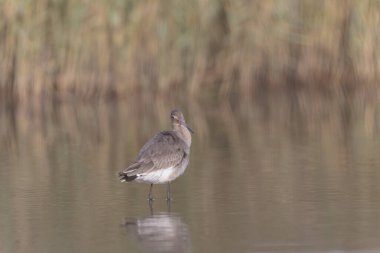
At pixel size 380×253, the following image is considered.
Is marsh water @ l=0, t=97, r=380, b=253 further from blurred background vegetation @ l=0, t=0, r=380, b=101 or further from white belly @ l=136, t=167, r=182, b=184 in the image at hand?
blurred background vegetation @ l=0, t=0, r=380, b=101

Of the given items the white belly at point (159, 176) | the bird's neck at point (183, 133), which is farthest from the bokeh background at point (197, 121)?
the bird's neck at point (183, 133)

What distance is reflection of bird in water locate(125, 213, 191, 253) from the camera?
7.66 m

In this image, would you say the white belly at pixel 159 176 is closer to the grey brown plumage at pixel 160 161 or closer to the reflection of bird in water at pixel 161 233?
the grey brown plumage at pixel 160 161

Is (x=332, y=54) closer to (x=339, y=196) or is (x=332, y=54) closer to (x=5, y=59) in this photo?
(x=5, y=59)

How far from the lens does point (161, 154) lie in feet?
30.7

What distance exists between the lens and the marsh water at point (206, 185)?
7.93 m

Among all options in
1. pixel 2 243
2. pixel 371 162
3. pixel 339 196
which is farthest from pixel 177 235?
pixel 371 162

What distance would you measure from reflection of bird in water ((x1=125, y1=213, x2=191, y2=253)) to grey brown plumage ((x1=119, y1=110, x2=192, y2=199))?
397 millimetres

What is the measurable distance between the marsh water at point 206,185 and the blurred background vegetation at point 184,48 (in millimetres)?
823

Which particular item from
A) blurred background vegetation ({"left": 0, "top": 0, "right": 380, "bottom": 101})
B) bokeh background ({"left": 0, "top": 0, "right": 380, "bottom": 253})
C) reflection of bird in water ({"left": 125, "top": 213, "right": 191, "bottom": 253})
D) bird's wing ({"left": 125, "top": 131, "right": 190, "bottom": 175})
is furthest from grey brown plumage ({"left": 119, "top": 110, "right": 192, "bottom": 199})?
blurred background vegetation ({"left": 0, "top": 0, "right": 380, "bottom": 101})

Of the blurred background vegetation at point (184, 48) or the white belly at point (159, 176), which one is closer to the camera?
the white belly at point (159, 176)

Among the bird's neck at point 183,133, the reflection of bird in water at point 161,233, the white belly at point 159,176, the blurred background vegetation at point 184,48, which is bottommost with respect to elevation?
the reflection of bird in water at point 161,233

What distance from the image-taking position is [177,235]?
8.04 m

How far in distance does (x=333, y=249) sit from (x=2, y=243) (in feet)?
6.93
